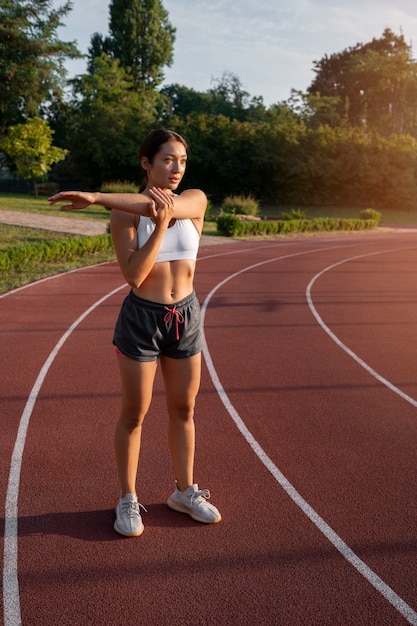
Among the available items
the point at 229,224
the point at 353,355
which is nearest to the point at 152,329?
the point at 353,355

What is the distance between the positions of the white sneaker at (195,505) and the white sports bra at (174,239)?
1569 mm

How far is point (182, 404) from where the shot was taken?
3.98 m

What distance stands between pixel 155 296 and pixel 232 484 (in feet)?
5.85

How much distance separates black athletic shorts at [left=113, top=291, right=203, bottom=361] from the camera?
3.71m

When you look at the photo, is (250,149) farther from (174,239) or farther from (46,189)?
(174,239)

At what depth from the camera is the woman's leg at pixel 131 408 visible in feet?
12.3

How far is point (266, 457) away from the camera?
5289 millimetres

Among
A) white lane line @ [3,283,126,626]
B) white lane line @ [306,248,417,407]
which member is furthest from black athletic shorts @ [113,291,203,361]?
white lane line @ [306,248,417,407]

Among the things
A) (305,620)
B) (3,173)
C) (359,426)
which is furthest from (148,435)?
(3,173)

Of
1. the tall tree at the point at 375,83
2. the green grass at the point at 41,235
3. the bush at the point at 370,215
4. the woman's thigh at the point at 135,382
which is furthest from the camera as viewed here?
the tall tree at the point at 375,83

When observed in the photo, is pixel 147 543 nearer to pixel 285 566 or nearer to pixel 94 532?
pixel 94 532

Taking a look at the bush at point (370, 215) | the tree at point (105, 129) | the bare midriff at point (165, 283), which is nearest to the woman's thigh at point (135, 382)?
the bare midriff at point (165, 283)

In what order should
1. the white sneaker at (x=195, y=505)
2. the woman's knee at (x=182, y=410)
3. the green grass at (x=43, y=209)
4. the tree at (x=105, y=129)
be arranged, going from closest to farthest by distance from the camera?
the woman's knee at (x=182, y=410) < the white sneaker at (x=195, y=505) < the green grass at (x=43, y=209) < the tree at (x=105, y=129)

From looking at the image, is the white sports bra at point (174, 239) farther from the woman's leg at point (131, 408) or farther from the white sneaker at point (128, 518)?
the white sneaker at point (128, 518)
